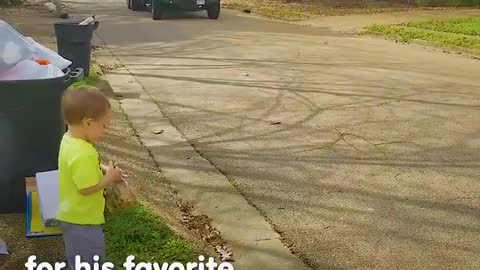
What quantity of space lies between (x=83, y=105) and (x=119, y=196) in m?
0.55

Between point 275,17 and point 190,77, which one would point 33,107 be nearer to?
point 190,77

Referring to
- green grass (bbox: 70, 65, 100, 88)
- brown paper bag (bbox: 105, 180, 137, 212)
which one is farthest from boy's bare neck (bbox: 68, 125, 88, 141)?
green grass (bbox: 70, 65, 100, 88)

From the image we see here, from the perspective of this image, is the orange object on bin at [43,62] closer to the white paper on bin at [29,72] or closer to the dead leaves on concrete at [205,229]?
the white paper on bin at [29,72]

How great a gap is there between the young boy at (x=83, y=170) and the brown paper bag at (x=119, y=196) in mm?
96

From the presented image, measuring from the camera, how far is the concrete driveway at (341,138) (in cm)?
461

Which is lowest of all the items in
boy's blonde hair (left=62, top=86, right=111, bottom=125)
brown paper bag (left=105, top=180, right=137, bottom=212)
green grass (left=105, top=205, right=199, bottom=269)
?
green grass (left=105, top=205, right=199, bottom=269)

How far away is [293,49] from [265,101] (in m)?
5.96

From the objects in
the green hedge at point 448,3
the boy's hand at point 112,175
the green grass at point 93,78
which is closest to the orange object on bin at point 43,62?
the boy's hand at point 112,175

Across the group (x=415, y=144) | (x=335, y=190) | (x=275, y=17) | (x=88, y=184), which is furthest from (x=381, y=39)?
(x=88, y=184)

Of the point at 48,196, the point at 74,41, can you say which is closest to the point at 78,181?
the point at 48,196

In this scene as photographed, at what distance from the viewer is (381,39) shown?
57.1ft

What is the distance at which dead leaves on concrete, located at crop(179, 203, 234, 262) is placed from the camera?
4.23 meters

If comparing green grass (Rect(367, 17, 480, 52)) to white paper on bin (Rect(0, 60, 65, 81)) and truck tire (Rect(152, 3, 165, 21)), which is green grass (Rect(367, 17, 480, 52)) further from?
white paper on bin (Rect(0, 60, 65, 81))

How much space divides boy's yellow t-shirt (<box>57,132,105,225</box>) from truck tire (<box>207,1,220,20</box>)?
18.7m
